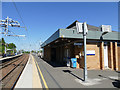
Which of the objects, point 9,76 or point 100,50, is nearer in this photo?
point 9,76

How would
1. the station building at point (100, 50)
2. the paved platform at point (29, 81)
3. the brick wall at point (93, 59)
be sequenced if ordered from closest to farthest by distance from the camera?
the paved platform at point (29, 81)
the station building at point (100, 50)
the brick wall at point (93, 59)

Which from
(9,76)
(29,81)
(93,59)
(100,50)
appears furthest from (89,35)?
(9,76)

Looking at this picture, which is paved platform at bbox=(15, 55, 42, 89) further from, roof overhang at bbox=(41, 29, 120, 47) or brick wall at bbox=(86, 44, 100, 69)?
brick wall at bbox=(86, 44, 100, 69)

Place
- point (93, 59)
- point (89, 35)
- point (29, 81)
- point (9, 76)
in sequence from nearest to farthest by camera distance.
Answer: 1. point (29, 81)
2. point (9, 76)
3. point (89, 35)
4. point (93, 59)

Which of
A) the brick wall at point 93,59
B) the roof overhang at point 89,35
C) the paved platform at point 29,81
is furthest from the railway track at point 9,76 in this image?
the brick wall at point 93,59

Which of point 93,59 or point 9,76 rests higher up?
point 93,59

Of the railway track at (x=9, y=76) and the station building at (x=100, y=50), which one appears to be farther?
the station building at (x=100, y=50)

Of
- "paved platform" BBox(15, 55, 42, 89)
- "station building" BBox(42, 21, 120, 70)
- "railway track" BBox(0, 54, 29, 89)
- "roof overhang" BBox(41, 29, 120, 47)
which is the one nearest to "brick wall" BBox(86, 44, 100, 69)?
"station building" BBox(42, 21, 120, 70)

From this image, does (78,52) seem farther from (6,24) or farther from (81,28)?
(6,24)

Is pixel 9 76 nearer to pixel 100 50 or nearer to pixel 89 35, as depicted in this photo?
pixel 89 35

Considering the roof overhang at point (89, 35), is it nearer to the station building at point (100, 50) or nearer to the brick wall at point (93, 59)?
the station building at point (100, 50)

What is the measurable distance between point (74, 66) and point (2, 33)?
14402 mm

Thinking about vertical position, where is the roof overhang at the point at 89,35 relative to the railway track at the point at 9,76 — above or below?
above

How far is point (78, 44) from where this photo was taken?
11023 mm
